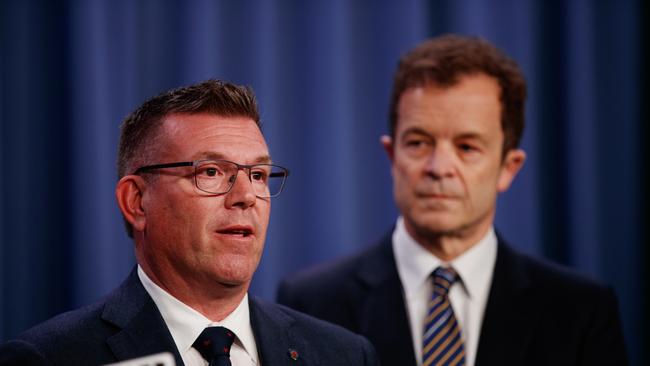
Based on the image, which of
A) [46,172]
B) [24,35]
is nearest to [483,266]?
[46,172]

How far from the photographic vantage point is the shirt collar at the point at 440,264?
2322mm

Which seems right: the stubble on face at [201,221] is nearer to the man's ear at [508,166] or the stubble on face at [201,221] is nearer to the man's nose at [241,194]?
the man's nose at [241,194]

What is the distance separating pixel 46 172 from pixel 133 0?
2.08 feet

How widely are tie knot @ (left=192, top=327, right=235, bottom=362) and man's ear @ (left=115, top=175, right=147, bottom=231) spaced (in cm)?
23

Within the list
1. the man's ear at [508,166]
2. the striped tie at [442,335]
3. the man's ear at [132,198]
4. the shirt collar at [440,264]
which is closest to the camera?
the man's ear at [132,198]

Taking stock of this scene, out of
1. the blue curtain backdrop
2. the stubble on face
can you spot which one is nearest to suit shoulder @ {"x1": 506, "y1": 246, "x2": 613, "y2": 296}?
the blue curtain backdrop

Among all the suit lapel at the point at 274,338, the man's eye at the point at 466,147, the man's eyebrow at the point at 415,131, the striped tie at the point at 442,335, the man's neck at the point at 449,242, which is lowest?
the striped tie at the point at 442,335

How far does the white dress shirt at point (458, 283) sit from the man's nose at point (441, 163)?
0.69ft

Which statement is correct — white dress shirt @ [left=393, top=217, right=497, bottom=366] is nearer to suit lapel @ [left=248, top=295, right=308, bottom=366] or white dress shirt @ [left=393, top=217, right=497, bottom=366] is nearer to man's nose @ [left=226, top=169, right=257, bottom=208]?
suit lapel @ [left=248, top=295, right=308, bottom=366]

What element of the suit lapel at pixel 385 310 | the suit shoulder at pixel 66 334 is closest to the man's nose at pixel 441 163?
the suit lapel at pixel 385 310

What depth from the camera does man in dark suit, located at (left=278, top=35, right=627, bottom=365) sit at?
88.7 inches

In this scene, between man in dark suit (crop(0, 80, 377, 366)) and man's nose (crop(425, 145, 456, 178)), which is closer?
man in dark suit (crop(0, 80, 377, 366))

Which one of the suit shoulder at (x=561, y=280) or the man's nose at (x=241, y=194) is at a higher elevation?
the man's nose at (x=241, y=194)

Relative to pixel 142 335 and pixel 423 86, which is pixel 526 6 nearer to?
pixel 423 86
